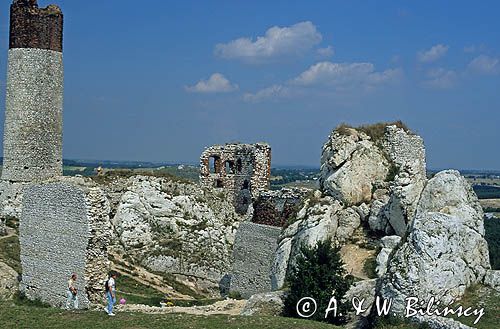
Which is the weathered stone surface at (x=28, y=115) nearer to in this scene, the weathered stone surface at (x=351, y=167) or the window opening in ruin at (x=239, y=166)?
the window opening in ruin at (x=239, y=166)

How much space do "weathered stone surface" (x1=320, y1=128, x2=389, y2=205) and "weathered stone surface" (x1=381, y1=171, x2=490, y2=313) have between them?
6493 millimetres

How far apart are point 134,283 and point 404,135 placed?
13.1m

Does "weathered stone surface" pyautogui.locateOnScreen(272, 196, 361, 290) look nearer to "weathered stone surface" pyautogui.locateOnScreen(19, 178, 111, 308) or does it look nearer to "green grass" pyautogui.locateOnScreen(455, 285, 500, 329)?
"weathered stone surface" pyautogui.locateOnScreen(19, 178, 111, 308)

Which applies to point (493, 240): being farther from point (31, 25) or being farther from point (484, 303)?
point (484, 303)

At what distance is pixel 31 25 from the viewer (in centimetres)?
3762

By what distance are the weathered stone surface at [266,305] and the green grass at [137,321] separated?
2.37 metres

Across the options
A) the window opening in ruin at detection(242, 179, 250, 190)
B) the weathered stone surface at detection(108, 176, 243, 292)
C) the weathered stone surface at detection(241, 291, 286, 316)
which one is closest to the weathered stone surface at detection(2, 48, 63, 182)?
the weathered stone surface at detection(108, 176, 243, 292)

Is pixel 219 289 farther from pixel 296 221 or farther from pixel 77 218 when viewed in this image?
pixel 77 218

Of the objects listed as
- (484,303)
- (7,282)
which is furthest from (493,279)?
(7,282)

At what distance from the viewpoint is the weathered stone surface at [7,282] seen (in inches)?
1054

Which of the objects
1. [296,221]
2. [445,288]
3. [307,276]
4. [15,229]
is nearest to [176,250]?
[15,229]

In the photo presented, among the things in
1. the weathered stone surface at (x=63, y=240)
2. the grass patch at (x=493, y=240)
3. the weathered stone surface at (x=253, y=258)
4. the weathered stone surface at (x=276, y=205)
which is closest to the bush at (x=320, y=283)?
the weathered stone surface at (x=63, y=240)

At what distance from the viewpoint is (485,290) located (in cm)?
1942

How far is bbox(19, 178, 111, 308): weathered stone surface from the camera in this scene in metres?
23.6
